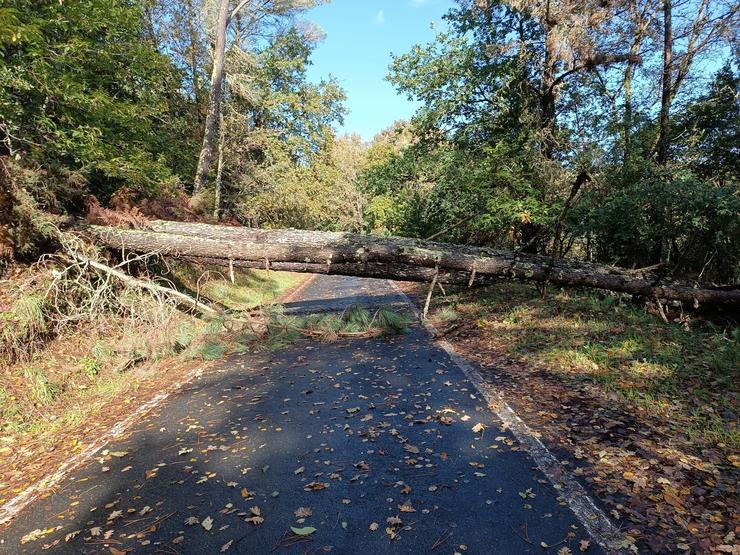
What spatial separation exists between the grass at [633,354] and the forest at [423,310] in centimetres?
5

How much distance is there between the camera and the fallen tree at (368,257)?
9.02 m

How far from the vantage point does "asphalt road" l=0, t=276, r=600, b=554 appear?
2.94 metres

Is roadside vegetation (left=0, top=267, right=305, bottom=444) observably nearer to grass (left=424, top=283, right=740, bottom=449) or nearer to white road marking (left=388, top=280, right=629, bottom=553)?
white road marking (left=388, top=280, right=629, bottom=553)

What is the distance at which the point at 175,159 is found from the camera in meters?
17.4

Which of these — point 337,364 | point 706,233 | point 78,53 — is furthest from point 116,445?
point 706,233

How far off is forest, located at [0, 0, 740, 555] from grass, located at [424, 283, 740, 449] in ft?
0.16

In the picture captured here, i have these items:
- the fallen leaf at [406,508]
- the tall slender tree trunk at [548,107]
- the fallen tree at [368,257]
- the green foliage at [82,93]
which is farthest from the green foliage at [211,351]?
the tall slender tree trunk at [548,107]

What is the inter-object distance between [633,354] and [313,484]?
16.2 ft

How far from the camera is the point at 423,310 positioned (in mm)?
10586

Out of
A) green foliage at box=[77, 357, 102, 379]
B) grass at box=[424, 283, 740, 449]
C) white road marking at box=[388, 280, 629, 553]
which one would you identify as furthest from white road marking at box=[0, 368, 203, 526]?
grass at box=[424, 283, 740, 449]

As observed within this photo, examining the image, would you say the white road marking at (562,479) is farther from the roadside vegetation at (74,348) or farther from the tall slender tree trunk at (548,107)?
the tall slender tree trunk at (548,107)

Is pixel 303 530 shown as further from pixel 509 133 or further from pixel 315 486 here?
pixel 509 133

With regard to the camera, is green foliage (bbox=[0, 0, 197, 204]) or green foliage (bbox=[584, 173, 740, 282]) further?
green foliage (bbox=[584, 173, 740, 282])

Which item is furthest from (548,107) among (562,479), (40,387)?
(40,387)
